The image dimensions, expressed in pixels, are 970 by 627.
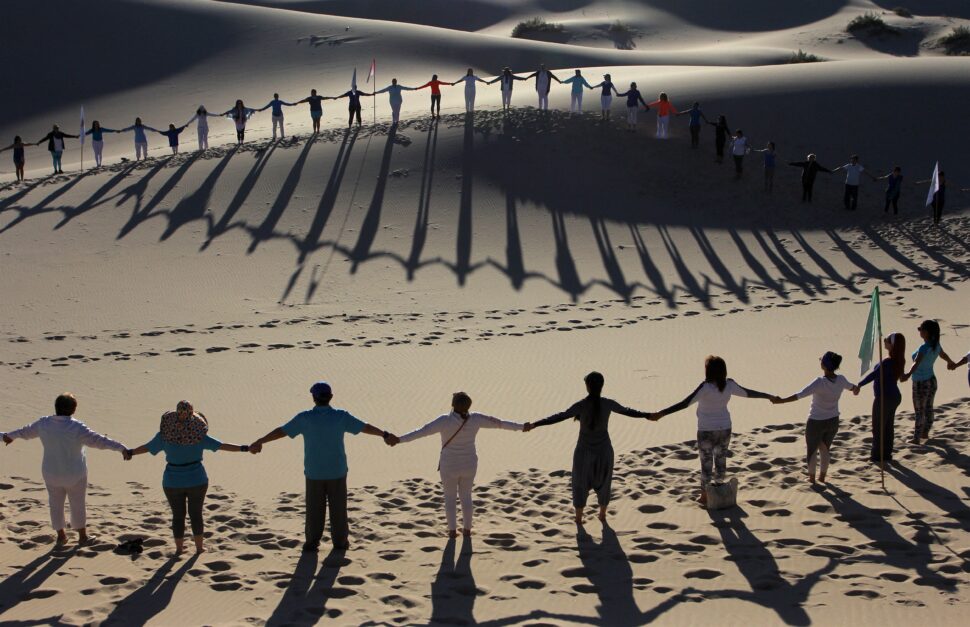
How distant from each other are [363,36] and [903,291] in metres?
32.6

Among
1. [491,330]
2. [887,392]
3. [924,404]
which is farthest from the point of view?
[491,330]

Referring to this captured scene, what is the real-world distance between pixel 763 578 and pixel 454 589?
2.23 m

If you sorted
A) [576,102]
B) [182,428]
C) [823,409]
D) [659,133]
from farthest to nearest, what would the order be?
[576,102]
[659,133]
[823,409]
[182,428]

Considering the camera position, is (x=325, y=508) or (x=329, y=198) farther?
(x=329, y=198)

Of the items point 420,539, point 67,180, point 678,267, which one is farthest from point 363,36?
point 420,539

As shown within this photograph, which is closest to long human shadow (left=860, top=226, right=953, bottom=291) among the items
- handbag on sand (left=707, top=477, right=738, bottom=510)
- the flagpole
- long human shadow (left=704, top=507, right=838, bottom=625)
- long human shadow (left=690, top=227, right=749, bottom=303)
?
long human shadow (left=690, top=227, right=749, bottom=303)

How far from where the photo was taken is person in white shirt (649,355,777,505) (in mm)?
9219

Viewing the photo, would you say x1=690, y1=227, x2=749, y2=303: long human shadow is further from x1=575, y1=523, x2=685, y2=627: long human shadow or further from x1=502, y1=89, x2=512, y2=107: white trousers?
x1=575, y1=523, x2=685, y2=627: long human shadow

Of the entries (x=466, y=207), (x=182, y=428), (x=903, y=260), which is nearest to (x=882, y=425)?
(x=182, y=428)

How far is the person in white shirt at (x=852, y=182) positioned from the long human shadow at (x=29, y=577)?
741 inches

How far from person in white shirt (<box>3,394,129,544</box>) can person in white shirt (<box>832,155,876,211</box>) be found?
60.0ft

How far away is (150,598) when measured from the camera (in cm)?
777

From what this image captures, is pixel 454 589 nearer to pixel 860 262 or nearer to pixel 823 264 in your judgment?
pixel 823 264

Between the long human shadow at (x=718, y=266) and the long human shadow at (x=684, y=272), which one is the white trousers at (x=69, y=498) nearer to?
the long human shadow at (x=684, y=272)
